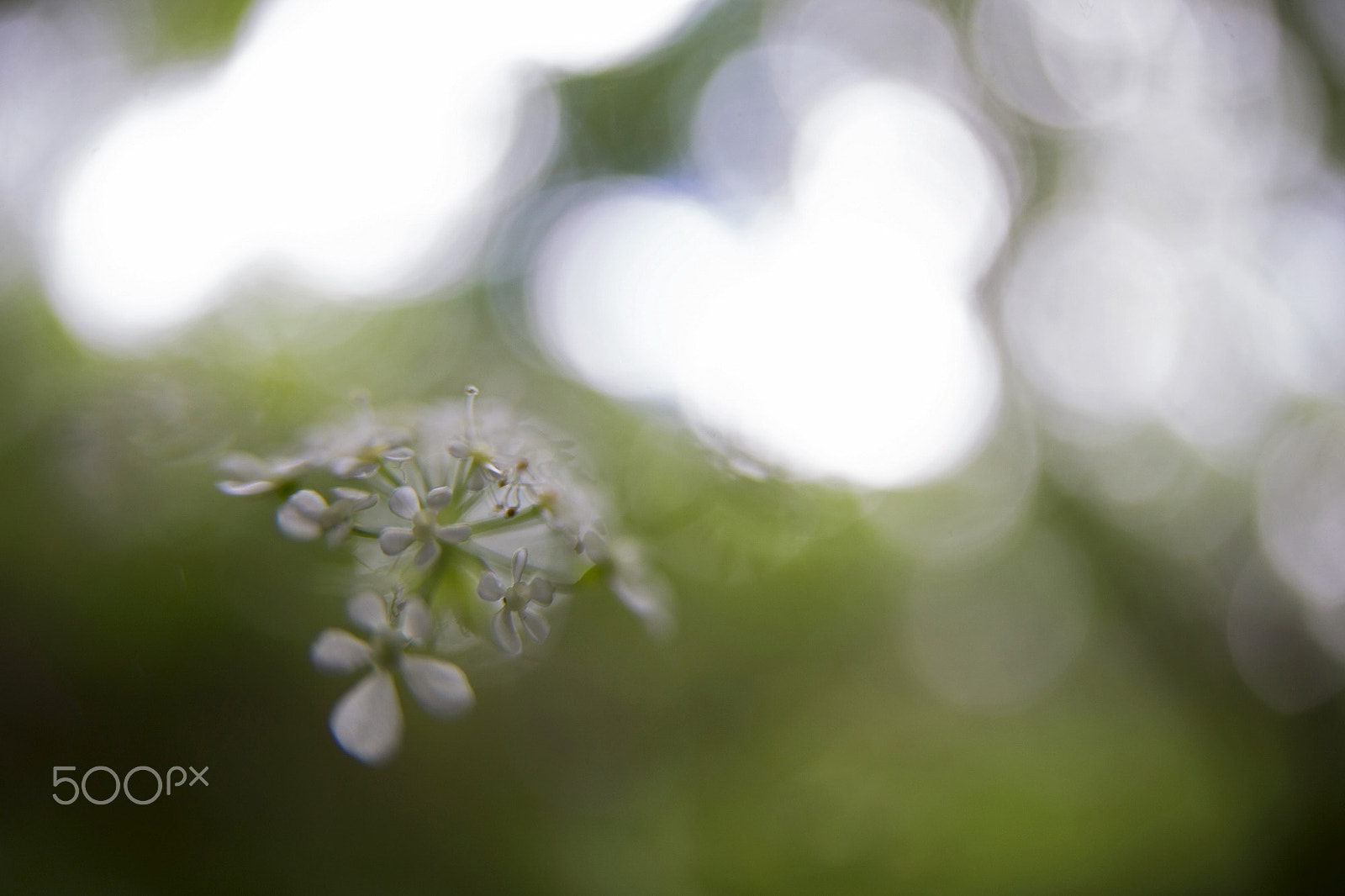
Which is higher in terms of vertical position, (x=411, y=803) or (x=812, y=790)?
(x=411, y=803)

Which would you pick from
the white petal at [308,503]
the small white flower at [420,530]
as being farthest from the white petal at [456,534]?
the white petal at [308,503]

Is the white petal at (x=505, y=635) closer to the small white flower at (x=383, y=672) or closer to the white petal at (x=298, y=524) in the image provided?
the small white flower at (x=383, y=672)


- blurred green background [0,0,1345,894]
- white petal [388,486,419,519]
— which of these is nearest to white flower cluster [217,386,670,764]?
white petal [388,486,419,519]

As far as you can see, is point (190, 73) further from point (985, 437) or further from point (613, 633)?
Answer: point (985, 437)

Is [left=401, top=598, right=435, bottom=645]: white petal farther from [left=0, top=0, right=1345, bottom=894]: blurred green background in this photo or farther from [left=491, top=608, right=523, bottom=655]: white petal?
[left=0, top=0, right=1345, bottom=894]: blurred green background

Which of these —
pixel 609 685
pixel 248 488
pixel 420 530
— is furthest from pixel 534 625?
pixel 609 685

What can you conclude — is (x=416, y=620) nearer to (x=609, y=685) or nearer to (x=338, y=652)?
(x=338, y=652)

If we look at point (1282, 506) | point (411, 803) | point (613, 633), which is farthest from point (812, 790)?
point (1282, 506)
